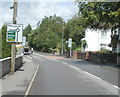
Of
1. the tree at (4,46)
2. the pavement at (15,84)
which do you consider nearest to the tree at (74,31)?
the tree at (4,46)

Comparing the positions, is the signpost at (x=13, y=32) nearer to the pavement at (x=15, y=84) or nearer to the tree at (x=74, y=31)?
the pavement at (x=15, y=84)

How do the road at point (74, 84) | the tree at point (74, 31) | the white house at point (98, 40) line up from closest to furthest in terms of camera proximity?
the road at point (74, 84), the white house at point (98, 40), the tree at point (74, 31)

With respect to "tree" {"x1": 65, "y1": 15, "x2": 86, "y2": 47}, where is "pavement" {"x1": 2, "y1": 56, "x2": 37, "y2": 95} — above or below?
below

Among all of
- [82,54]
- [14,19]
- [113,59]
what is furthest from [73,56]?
[14,19]

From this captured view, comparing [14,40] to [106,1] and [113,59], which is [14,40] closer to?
[106,1]

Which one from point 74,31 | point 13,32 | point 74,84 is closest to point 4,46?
point 13,32

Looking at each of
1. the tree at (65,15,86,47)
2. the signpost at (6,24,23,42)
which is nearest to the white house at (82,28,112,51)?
the tree at (65,15,86,47)

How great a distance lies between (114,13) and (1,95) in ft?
58.4

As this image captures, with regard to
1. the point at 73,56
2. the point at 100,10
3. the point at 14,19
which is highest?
the point at 100,10

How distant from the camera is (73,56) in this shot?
61.4 meters

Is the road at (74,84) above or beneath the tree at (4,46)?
beneath

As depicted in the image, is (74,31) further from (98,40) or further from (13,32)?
(13,32)

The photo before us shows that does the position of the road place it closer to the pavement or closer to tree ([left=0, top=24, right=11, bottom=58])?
the pavement

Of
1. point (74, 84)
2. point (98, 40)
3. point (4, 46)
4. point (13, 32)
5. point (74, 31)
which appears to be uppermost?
point (74, 31)
